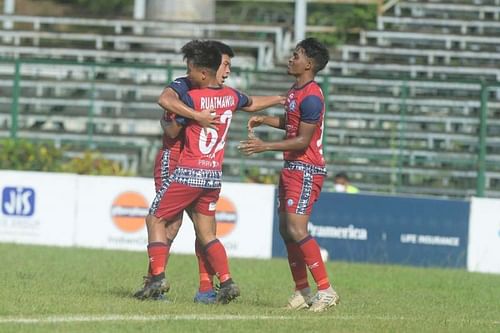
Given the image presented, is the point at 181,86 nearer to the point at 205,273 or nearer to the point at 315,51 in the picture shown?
the point at 315,51

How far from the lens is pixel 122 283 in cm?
1320

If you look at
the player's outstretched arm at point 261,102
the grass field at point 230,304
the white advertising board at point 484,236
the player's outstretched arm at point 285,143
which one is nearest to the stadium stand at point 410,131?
the white advertising board at point 484,236

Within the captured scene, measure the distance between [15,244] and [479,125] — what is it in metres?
9.79

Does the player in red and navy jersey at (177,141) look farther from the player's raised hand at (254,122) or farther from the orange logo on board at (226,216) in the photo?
the orange logo on board at (226,216)

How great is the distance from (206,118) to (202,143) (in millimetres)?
278

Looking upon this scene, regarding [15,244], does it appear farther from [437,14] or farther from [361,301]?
[437,14]

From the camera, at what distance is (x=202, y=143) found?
34.8ft

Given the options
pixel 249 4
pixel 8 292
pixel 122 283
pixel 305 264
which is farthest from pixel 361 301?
pixel 249 4

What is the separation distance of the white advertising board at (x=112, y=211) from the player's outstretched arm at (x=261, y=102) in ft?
28.4

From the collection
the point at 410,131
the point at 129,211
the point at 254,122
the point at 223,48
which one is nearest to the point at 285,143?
the point at 254,122

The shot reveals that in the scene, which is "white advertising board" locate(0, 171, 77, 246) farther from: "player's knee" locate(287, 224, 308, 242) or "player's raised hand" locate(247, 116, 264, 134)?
"player's knee" locate(287, 224, 308, 242)

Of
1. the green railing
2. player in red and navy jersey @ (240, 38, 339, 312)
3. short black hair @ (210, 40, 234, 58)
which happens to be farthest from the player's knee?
the green railing

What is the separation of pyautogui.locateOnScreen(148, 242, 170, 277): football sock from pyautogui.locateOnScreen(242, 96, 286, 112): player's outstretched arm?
54.7 inches

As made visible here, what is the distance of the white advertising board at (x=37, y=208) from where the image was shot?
1986 centimetres
